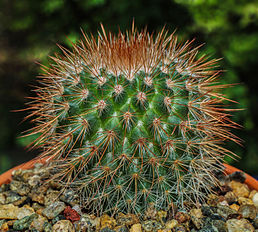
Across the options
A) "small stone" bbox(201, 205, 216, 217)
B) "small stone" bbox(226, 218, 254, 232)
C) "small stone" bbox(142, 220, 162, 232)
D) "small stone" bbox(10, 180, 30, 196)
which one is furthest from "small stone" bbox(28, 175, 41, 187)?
"small stone" bbox(226, 218, 254, 232)

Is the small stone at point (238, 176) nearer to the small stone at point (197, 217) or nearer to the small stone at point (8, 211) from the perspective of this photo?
the small stone at point (197, 217)

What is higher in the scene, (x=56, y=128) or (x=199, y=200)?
(x=56, y=128)

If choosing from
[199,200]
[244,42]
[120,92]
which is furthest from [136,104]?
[244,42]

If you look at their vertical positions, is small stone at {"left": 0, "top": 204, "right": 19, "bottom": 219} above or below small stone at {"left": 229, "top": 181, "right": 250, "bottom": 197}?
above

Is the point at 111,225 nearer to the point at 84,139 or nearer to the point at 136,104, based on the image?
the point at 84,139

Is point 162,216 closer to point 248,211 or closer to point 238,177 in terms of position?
point 248,211

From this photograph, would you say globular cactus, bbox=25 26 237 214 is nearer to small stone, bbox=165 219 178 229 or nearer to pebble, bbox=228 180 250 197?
small stone, bbox=165 219 178 229

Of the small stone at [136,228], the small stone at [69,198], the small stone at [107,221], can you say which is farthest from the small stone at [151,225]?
the small stone at [69,198]
